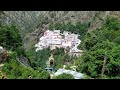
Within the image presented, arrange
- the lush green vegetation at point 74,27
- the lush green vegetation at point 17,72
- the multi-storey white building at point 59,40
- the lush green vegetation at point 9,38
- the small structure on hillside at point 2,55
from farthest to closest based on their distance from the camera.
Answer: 1. the lush green vegetation at point 74,27
2. the multi-storey white building at point 59,40
3. the lush green vegetation at point 9,38
4. the small structure on hillside at point 2,55
5. the lush green vegetation at point 17,72

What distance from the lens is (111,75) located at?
13656mm

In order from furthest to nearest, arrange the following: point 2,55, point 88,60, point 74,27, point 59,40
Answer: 1. point 74,27
2. point 59,40
3. point 88,60
4. point 2,55

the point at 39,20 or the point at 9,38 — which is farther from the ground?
the point at 39,20

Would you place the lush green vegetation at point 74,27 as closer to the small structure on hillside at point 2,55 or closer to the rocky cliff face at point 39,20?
the rocky cliff face at point 39,20

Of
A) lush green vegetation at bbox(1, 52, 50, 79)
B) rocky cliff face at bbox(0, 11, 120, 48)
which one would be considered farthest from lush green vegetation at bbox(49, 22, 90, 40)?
lush green vegetation at bbox(1, 52, 50, 79)

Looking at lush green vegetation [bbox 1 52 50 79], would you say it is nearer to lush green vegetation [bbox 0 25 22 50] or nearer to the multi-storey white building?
lush green vegetation [bbox 0 25 22 50]

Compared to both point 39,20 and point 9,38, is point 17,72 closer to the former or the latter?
point 9,38

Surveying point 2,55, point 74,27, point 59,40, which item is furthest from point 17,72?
point 74,27

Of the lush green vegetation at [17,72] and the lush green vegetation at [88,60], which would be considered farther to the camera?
the lush green vegetation at [88,60]

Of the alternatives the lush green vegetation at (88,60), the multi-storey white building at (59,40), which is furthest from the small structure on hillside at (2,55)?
the multi-storey white building at (59,40)
